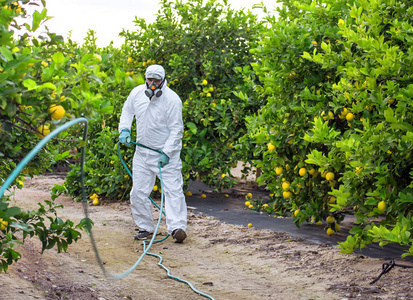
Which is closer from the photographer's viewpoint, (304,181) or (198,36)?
(304,181)

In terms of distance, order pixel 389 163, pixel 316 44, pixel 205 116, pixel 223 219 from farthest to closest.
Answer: pixel 205 116
pixel 223 219
pixel 316 44
pixel 389 163

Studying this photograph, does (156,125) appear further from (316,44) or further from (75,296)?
(75,296)

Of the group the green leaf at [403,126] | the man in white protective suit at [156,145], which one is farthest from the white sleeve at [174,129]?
the green leaf at [403,126]

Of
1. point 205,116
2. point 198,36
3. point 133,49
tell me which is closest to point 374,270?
point 205,116

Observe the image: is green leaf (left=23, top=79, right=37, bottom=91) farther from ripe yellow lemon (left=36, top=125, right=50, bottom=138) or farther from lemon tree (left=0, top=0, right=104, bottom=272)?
ripe yellow lemon (left=36, top=125, right=50, bottom=138)

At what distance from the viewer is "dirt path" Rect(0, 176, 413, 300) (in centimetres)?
383

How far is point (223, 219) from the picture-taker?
6.63 metres

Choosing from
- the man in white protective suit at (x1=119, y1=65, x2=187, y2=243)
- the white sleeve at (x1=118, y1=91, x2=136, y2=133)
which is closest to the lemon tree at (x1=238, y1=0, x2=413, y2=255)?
the man in white protective suit at (x1=119, y1=65, x2=187, y2=243)

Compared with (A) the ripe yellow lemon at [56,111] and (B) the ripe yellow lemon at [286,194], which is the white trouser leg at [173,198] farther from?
(A) the ripe yellow lemon at [56,111]

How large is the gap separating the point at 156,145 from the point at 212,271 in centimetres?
174

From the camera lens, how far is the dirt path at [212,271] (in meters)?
3.83

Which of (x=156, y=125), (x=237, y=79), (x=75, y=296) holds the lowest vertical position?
(x=75, y=296)

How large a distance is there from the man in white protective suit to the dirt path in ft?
1.01

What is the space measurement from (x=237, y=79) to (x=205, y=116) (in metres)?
0.87
